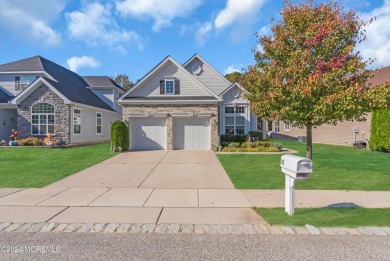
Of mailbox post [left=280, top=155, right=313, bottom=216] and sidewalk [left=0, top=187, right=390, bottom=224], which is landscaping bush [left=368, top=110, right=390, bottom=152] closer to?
sidewalk [left=0, top=187, right=390, bottom=224]

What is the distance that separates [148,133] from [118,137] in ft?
8.23

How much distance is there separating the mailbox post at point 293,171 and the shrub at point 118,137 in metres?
13.8

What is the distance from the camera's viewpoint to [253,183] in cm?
827

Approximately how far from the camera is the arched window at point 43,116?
768 inches

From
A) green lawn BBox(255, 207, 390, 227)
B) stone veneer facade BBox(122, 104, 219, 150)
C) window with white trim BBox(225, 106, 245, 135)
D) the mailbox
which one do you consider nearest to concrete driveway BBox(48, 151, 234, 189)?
green lawn BBox(255, 207, 390, 227)

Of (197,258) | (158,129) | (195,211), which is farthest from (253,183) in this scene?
(158,129)

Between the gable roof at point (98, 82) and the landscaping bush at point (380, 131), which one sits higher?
the gable roof at point (98, 82)

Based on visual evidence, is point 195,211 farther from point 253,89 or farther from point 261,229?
point 253,89

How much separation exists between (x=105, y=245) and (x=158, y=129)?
604 inches

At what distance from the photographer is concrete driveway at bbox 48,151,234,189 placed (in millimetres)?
8156

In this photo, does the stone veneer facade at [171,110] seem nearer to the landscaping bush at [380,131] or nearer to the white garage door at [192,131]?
the white garage door at [192,131]

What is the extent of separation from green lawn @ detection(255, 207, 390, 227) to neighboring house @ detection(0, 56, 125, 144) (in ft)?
59.8

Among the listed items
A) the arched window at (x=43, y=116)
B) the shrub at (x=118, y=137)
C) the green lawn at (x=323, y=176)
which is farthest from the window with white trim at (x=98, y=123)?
the green lawn at (x=323, y=176)

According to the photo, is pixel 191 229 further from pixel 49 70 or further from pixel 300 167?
pixel 49 70
